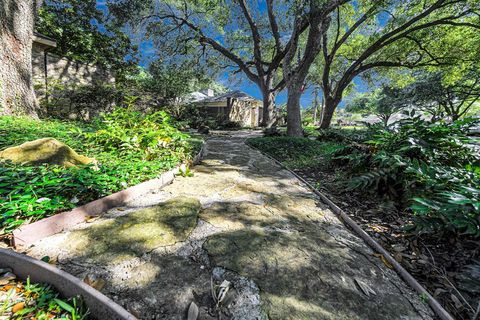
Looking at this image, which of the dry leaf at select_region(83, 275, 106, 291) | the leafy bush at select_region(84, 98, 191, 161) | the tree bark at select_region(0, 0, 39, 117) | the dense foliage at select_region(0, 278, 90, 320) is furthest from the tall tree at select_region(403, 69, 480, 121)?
the tree bark at select_region(0, 0, 39, 117)

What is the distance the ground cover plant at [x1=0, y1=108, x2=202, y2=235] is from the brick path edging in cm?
8

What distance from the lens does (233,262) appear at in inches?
63.6

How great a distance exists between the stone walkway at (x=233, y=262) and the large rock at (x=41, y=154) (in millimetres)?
1217

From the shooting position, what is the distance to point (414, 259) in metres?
1.85

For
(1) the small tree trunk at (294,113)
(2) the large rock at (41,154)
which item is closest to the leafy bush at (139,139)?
(2) the large rock at (41,154)

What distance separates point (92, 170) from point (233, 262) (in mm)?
2113

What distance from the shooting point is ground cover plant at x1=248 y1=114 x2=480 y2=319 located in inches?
60.9

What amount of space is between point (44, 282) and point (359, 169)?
3965mm

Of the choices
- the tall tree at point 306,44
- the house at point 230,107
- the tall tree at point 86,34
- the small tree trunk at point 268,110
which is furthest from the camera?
the house at point 230,107

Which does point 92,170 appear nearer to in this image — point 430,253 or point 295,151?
point 430,253

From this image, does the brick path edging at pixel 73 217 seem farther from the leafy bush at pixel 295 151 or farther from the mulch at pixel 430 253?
the leafy bush at pixel 295 151

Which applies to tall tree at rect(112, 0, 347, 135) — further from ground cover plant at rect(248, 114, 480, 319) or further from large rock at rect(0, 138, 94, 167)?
large rock at rect(0, 138, 94, 167)

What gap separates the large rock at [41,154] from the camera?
2559mm

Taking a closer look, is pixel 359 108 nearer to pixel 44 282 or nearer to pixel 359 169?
pixel 359 169
